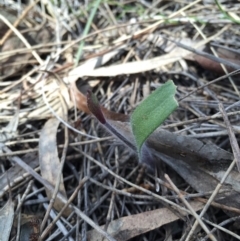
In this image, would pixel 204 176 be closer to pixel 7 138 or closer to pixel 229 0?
pixel 7 138

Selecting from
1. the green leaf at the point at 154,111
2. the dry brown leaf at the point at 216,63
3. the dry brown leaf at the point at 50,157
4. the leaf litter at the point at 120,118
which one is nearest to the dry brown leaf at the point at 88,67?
the leaf litter at the point at 120,118

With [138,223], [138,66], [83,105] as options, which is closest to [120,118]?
[83,105]

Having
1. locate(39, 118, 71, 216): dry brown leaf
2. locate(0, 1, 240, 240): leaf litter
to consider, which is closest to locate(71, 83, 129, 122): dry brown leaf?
A: locate(0, 1, 240, 240): leaf litter

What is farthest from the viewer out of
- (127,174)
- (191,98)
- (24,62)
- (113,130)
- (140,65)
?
(24,62)

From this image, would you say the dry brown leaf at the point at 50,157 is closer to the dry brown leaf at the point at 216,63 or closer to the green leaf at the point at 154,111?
the green leaf at the point at 154,111

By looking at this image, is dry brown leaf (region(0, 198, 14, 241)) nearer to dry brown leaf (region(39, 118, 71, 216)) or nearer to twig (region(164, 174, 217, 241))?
dry brown leaf (region(39, 118, 71, 216))

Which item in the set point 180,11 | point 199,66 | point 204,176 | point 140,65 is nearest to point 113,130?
point 204,176

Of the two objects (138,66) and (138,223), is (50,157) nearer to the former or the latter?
(138,223)
